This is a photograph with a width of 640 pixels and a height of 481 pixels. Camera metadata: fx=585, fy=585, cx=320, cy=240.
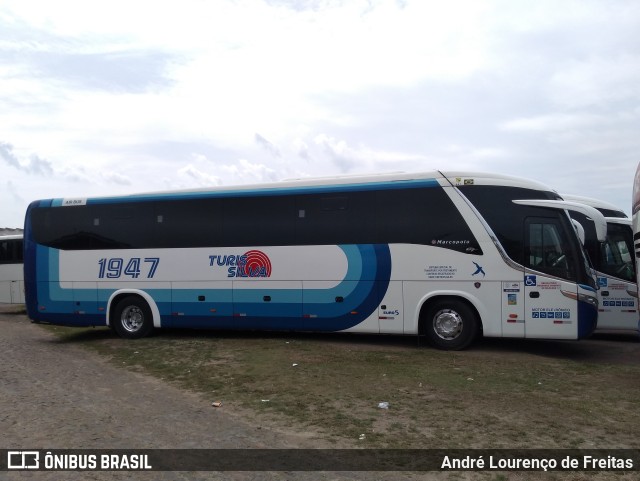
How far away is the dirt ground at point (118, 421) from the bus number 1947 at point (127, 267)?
3119 millimetres

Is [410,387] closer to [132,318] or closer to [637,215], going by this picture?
[637,215]

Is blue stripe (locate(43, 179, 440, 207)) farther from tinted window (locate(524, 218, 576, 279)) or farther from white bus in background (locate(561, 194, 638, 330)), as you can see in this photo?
white bus in background (locate(561, 194, 638, 330))

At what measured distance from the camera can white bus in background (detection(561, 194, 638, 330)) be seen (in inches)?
511

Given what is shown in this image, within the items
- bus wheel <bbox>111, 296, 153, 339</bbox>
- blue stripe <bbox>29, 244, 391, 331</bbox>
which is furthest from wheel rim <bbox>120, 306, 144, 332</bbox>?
blue stripe <bbox>29, 244, 391, 331</bbox>

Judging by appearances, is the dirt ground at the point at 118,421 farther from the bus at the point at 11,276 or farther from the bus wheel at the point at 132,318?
the bus at the point at 11,276

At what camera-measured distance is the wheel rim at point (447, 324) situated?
11266mm

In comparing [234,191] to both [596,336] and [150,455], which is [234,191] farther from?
[596,336]

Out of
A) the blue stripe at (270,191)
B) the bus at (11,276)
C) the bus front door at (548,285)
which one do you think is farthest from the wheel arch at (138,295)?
the bus at (11,276)

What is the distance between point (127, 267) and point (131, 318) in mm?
1261

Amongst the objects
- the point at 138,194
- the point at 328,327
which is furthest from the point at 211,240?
the point at 328,327

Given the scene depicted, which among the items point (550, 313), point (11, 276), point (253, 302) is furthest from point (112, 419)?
point (11, 276)

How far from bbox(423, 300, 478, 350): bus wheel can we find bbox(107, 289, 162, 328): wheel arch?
6.20m

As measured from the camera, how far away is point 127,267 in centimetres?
1363

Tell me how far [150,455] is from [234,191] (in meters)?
8.07
